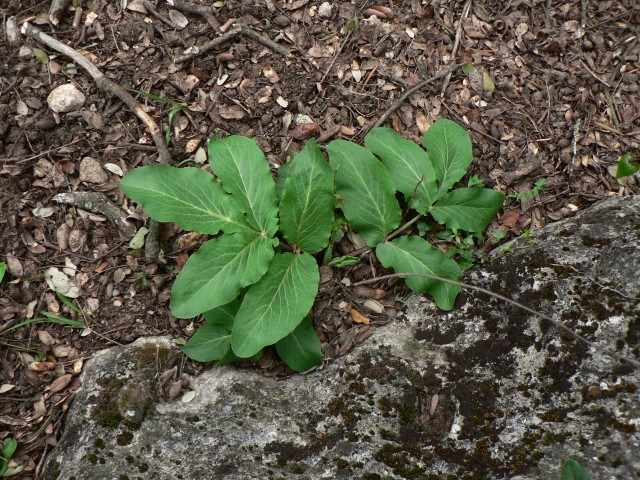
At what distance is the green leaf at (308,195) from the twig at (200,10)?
1.32 metres

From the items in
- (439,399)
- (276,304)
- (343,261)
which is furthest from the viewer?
(343,261)

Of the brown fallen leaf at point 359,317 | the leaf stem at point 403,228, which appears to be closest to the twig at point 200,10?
the leaf stem at point 403,228

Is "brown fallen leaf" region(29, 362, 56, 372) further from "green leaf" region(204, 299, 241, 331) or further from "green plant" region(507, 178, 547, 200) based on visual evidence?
"green plant" region(507, 178, 547, 200)

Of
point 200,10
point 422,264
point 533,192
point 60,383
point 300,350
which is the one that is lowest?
point 60,383

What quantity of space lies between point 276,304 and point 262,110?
55.7 inches

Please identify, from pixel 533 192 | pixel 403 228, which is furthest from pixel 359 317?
pixel 533 192

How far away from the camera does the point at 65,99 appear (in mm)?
3459

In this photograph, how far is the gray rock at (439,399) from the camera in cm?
236

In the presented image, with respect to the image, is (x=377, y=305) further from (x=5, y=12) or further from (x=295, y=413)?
(x=5, y=12)

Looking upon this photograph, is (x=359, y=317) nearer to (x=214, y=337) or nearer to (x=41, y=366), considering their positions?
(x=214, y=337)

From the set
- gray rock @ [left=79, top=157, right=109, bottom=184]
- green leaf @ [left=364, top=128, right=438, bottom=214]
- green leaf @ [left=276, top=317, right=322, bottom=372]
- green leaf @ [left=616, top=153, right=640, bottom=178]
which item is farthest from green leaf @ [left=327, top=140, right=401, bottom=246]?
gray rock @ [left=79, top=157, right=109, bottom=184]

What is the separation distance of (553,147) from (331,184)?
171 centimetres

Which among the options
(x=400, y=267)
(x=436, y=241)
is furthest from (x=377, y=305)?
(x=436, y=241)

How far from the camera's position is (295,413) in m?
2.74
